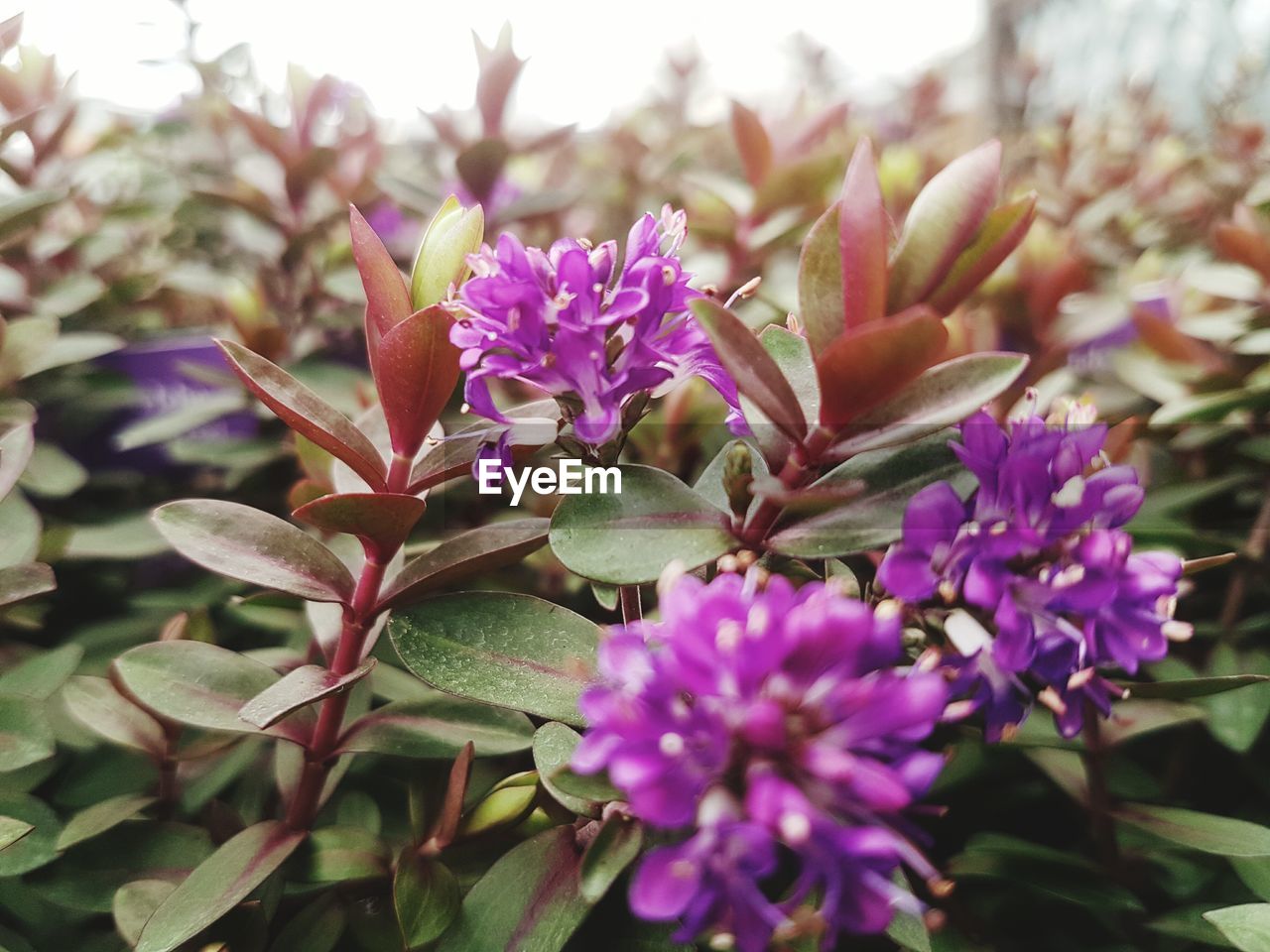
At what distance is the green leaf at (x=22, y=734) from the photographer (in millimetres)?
634

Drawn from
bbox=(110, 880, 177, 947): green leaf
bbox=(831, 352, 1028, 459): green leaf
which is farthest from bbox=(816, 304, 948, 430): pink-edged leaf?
bbox=(110, 880, 177, 947): green leaf

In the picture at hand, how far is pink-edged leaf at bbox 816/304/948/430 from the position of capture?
17.9 inches

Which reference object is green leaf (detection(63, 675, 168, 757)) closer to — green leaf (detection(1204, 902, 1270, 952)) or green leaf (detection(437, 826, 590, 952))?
green leaf (detection(437, 826, 590, 952))

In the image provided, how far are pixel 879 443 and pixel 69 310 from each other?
42.5 inches

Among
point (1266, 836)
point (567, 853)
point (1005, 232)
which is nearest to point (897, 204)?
point (1005, 232)

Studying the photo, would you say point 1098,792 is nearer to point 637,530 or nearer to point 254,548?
point 637,530

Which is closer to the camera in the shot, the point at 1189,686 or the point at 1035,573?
the point at 1035,573

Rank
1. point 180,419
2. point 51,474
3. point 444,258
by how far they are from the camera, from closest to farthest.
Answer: point 444,258 < point 51,474 < point 180,419

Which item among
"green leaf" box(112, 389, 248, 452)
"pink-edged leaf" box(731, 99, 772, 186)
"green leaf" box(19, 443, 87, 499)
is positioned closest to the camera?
"green leaf" box(19, 443, 87, 499)

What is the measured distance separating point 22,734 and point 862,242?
0.72m

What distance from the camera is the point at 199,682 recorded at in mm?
638

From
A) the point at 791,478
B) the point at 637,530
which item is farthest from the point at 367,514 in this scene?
the point at 791,478

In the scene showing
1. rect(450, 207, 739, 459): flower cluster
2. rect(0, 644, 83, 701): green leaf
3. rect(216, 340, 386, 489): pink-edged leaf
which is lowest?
rect(0, 644, 83, 701): green leaf

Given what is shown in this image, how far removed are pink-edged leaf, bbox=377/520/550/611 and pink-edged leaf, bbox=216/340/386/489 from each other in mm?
68
